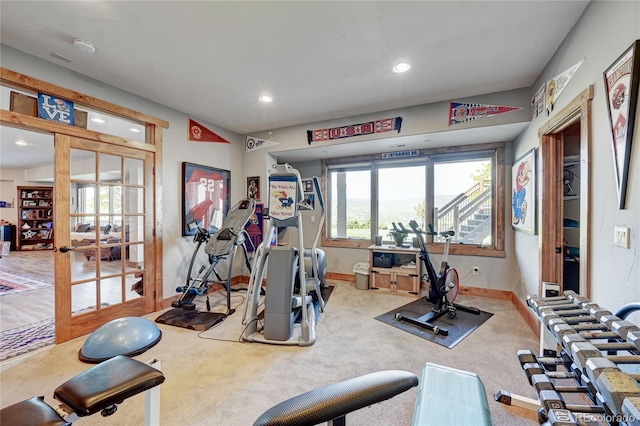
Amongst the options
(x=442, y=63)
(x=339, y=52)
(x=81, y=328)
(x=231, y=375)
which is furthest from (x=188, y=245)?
(x=442, y=63)

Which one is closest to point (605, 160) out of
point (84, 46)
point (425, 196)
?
point (425, 196)

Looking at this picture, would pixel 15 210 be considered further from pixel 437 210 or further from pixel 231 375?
pixel 437 210

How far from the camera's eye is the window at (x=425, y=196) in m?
4.15

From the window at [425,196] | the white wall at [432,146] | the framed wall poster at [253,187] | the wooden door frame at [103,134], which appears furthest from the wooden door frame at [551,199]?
the wooden door frame at [103,134]

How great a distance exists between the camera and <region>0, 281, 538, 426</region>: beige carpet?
1733 mm

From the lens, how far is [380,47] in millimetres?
2322

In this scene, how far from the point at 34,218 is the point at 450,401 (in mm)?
13140

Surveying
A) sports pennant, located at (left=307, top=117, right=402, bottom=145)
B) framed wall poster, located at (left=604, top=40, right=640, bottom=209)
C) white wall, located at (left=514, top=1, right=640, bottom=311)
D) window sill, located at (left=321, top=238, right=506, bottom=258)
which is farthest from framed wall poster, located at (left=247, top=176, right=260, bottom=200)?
framed wall poster, located at (left=604, top=40, right=640, bottom=209)

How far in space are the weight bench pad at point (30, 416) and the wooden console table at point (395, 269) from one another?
3.97m

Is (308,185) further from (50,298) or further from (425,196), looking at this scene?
(50,298)

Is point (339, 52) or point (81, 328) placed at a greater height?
point (339, 52)

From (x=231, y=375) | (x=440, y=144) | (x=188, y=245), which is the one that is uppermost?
(x=440, y=144)

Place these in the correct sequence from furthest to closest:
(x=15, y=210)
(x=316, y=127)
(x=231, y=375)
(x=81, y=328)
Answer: (x=15, y=210) → (x=316, y=127) → (x=81, y=328) → (x=231, y=375)

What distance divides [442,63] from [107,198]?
152 inches
